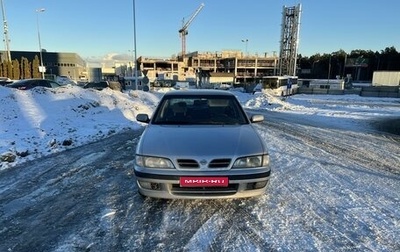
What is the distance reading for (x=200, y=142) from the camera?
405 cm

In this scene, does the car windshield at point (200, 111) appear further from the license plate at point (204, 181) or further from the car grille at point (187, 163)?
the license plate at point (204, 181)

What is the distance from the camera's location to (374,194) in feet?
15.4

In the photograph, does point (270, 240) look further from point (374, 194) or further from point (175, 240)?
point (374, 194)

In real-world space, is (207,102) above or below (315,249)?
above

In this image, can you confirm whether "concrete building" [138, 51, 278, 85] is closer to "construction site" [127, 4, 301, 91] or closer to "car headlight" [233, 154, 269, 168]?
"construction site" [127, 4, 301, 91]

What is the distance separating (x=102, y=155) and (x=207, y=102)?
286 cm

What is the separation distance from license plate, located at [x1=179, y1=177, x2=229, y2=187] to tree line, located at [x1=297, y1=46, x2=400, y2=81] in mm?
95005

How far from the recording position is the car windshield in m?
5.06

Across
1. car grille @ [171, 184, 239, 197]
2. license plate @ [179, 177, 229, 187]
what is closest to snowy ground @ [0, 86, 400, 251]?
car grille @ [171, 184, 239, 197]

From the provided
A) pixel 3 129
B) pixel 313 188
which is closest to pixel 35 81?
pixel 3 129

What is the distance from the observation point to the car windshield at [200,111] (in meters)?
5.06

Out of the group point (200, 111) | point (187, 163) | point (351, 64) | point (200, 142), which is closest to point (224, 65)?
point (351, 64)

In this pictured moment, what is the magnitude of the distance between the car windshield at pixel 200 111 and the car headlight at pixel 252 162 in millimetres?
1150

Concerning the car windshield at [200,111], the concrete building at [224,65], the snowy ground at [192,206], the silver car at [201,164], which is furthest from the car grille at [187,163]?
the concrete building at [224,65]
